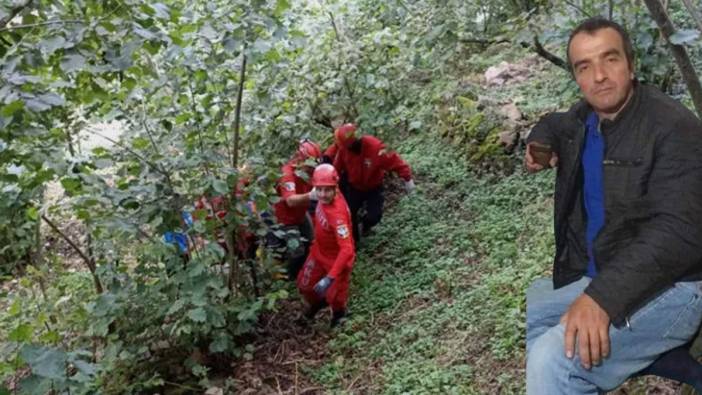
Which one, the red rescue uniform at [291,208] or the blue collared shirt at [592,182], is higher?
the blue collared shirt at [592,182]

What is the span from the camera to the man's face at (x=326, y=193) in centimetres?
569

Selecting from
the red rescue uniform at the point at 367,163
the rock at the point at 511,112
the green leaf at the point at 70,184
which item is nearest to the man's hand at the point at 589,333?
the green leaf at the point at 70,184

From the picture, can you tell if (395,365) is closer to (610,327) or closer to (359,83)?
(610,327)

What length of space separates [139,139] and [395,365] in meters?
2.61

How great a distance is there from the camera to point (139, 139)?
476 centimetres

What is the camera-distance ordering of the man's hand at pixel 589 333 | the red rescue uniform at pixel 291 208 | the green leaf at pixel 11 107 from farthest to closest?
the red rescue uniform at pixel 291 208
the green leaf at pixel 11 107
the man's hand at pixel 589 333

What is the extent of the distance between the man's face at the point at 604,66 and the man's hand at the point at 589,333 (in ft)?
2.46

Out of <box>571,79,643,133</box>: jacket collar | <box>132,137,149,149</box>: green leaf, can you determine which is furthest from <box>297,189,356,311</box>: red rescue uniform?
<box>571,79,643,133</box>: jacket collar

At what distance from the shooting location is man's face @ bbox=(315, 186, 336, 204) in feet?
18.7

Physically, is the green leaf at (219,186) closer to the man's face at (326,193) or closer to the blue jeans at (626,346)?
the man's face at (326,193)

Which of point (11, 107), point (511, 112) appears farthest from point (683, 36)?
point (511, 112)

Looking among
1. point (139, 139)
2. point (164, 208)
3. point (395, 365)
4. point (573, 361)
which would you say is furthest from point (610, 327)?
point (139, 139)

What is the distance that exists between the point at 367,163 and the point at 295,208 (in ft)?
4.01

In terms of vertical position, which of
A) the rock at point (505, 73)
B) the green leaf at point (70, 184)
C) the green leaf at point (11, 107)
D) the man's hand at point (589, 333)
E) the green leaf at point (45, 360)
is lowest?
the rock at point (505, 73)
